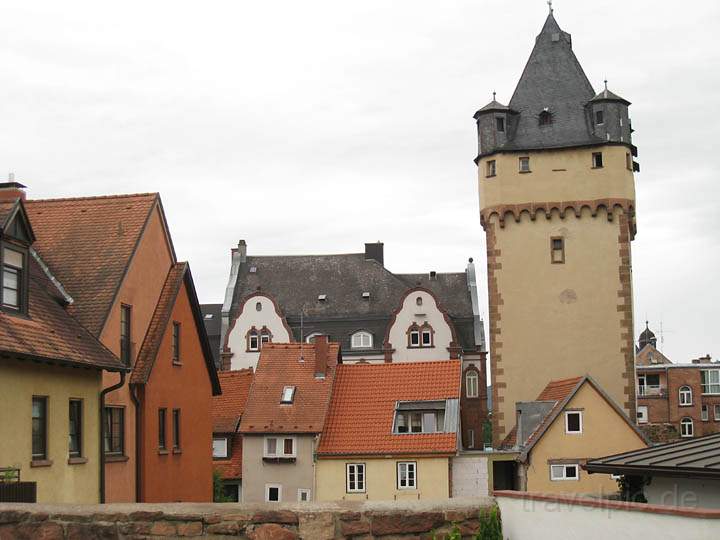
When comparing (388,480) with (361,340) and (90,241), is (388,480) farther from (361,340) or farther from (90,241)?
(361,340)

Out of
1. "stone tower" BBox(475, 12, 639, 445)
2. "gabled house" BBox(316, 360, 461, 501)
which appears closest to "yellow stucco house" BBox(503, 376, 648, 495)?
"gabled house" BBox(316, 360, 461, 501)

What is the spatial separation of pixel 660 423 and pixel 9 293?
68.3 metres

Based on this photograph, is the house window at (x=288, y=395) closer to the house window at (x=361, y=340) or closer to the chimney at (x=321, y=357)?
the chimney at (x=321, y=357)

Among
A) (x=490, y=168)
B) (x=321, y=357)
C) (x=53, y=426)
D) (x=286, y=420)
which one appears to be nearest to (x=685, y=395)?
(x=490, y=168)

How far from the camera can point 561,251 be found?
147 feet

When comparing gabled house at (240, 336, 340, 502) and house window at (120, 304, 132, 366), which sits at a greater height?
house window at (120, 304, 132, 366)

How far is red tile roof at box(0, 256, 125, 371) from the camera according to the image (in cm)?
1775

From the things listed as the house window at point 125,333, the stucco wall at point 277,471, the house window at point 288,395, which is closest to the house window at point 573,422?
the stucco wall at point 277,471

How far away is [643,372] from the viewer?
269 ft

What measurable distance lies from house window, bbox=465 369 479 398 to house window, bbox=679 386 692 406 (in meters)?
27.5

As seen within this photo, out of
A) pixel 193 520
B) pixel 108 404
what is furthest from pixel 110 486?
pixel 193 520

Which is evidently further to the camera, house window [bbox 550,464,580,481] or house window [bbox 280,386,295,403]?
house window [bbox 280,386,295,403]

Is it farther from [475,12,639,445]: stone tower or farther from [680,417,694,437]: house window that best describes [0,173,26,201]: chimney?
[680,417,694,437]: house window

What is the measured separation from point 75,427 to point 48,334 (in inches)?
90.9
